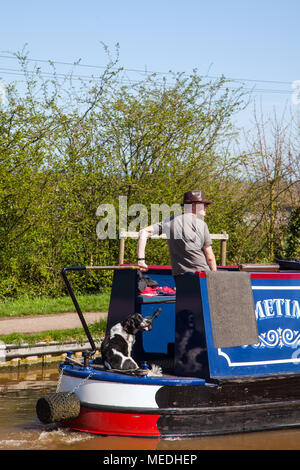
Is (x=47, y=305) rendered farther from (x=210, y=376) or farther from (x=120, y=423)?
(x=210, y=376)

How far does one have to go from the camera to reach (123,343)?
6.81 metres

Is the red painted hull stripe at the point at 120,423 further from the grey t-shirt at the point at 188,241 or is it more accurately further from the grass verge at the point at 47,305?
the grass verge at the point at 47,305

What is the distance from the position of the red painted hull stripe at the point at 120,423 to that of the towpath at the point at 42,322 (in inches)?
198

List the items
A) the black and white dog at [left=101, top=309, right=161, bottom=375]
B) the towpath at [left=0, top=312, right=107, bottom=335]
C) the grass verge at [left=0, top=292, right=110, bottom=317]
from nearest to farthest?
1. the black and white dog at [left=101, top=309, right=161, bottom=375]
2. the towpath at [left=0, top=312, right=107, bottom=335]
3. the grass verge at [left=0, top=292, right=110, bottom=317]

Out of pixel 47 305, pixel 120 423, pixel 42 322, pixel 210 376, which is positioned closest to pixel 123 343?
pixel 120 423

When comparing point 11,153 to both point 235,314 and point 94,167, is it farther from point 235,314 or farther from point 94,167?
point 235,314

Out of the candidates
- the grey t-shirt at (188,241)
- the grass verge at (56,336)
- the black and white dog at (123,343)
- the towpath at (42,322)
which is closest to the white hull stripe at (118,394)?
the black and white dog at (123,343)

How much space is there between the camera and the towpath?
11.8 m

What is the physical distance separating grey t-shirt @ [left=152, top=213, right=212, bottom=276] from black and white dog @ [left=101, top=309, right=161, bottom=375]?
0.62 meters

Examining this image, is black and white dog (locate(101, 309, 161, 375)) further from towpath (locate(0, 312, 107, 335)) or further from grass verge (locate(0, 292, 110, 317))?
grass verge (locate(0, 292, 110, 317))

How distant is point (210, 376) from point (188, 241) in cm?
130

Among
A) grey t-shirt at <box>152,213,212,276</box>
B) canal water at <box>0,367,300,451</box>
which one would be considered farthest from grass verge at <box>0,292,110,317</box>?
grey t-shirt at <box>152,213,212,276</box>

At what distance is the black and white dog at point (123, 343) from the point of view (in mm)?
6770
